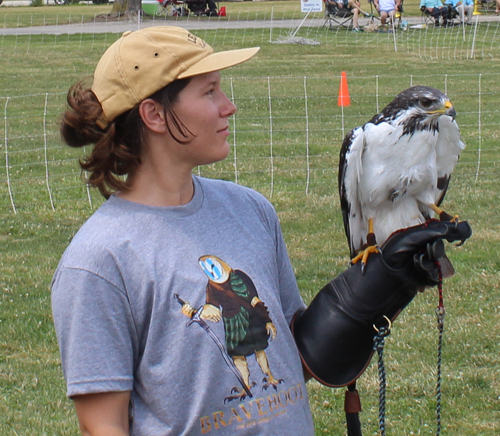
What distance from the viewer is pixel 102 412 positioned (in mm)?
1809

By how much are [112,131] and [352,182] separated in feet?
7.56

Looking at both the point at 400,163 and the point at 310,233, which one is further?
the point at 310,233

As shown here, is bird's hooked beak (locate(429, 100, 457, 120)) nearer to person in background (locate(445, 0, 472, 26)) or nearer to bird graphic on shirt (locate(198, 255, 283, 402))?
bird graphic on shirt (locate(198, 255, 283, 402))

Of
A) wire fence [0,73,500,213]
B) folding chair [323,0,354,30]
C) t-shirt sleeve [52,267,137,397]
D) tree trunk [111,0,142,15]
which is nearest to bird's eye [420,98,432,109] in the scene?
t-shirt sleeve [52,267,137,397]

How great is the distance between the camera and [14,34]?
24.8m

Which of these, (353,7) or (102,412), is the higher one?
(102,412)

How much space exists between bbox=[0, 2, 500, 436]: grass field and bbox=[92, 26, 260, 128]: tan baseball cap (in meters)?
0.71

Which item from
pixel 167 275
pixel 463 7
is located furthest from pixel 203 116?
pixel 463 7

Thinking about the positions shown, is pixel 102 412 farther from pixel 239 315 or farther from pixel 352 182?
pixel 352 182

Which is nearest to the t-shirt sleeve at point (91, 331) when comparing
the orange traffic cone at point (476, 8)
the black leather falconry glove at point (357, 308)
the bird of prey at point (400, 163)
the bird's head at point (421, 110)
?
the black leather falconry glove at point (357, 308)

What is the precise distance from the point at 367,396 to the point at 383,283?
6.75ft

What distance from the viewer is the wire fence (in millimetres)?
8320

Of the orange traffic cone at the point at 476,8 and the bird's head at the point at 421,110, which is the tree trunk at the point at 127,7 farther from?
the bird's head at the point at 421,110

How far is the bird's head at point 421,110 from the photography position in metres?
4.03
